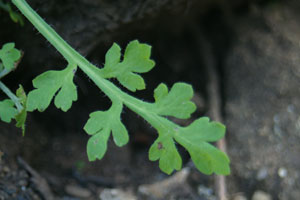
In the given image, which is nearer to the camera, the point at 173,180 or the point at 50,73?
the point at 50,73

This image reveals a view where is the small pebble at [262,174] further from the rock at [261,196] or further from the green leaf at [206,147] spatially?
the green leaf at [206,147]

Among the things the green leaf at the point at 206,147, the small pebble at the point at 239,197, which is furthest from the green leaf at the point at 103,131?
the small pebble at the point at 239,197

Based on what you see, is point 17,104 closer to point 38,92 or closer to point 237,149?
point 38,92

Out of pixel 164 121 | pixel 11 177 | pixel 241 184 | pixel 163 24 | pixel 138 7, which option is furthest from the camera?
pixel 163 24

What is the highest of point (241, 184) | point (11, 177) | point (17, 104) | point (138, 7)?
point (17, 104)

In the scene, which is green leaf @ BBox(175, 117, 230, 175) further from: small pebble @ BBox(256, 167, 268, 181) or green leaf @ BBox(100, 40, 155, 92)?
small pebble @ BBox(256, 167, 268, 181)

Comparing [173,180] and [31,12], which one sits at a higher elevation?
[31,12]

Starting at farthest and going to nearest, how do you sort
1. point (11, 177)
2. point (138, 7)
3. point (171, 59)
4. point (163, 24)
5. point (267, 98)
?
point (171, 59) → point (163, 24) → point (267, 98) → point (138, 7) → point (11, 177)

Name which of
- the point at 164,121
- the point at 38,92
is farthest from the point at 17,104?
the point at 164,121

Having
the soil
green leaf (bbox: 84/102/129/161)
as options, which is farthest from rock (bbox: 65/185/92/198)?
green leaf (bbox: 84/102/129/161)
